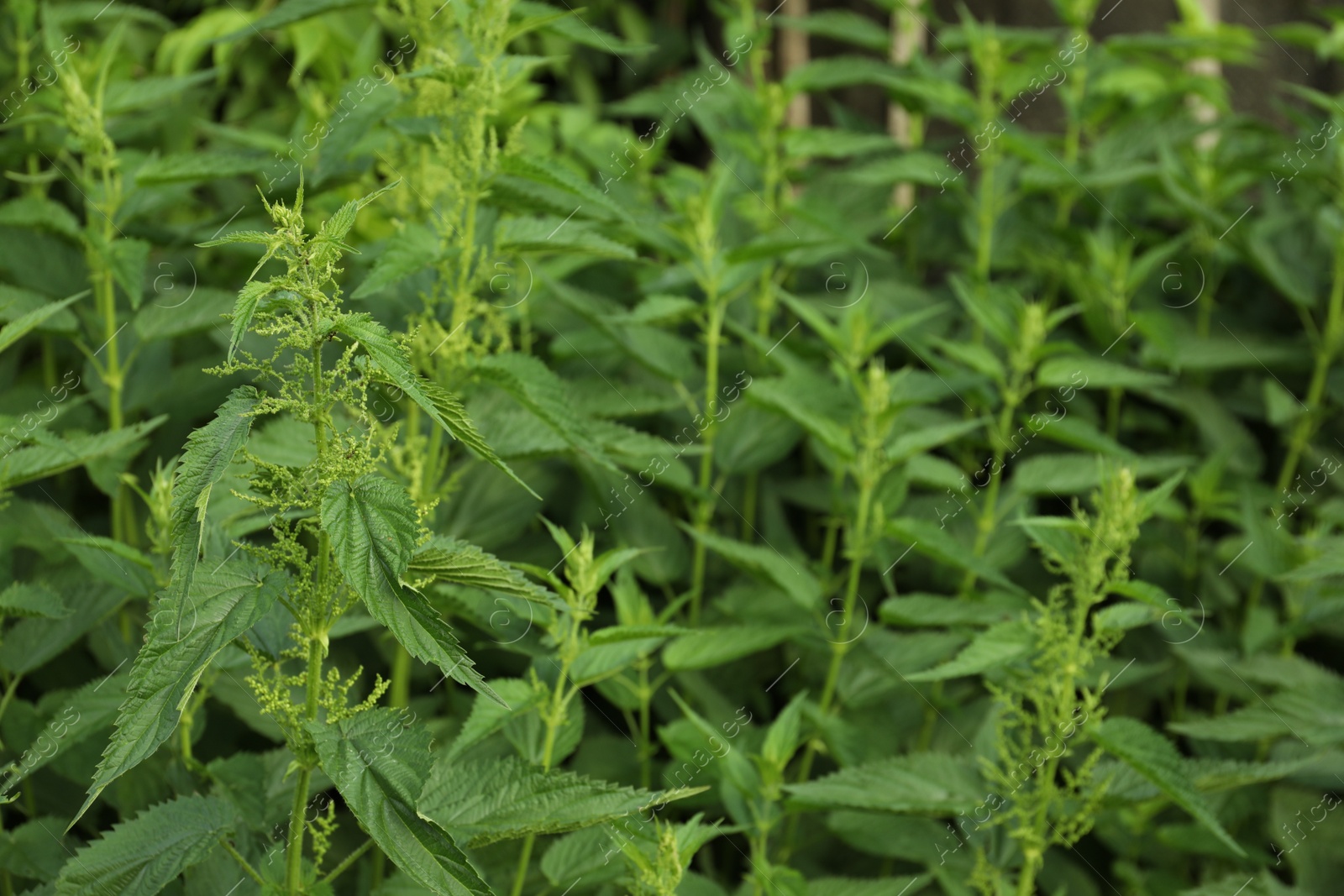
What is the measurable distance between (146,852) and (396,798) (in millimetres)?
297

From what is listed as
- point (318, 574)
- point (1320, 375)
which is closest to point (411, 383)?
point (318, 574)

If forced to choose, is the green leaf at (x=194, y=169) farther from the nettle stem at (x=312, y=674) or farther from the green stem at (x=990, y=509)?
the green stem at (x=990, y=509)

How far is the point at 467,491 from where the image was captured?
1.99 meters

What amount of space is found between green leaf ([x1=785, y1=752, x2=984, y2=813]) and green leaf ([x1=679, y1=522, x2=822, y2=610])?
0.30 metres

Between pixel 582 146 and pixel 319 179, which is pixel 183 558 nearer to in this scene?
pixel 319 179

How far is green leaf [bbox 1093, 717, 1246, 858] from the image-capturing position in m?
1.53

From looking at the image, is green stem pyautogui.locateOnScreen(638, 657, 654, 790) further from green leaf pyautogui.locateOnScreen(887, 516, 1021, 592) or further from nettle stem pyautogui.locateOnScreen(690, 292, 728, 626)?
green leaf pyautogui.locateOnScreen(887, 516, 1021, 592)

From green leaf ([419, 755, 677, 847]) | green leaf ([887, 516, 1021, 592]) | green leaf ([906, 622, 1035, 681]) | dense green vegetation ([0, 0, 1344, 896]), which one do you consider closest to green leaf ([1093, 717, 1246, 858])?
dense green vegetation ([0, 0, 1344, 896])

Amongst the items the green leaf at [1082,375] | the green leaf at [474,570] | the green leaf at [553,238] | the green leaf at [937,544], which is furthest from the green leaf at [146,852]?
the green leaf at [1082,375]

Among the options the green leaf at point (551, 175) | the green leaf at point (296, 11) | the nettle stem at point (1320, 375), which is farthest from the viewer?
the nettle stem at point (1320, 375)

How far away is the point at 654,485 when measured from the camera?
2.30 m

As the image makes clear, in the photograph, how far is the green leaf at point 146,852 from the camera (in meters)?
1.16

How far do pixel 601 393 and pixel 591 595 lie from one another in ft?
2.01

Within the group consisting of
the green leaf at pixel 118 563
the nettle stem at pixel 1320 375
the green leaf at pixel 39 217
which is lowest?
the nettle stem at pixel 1320 375
